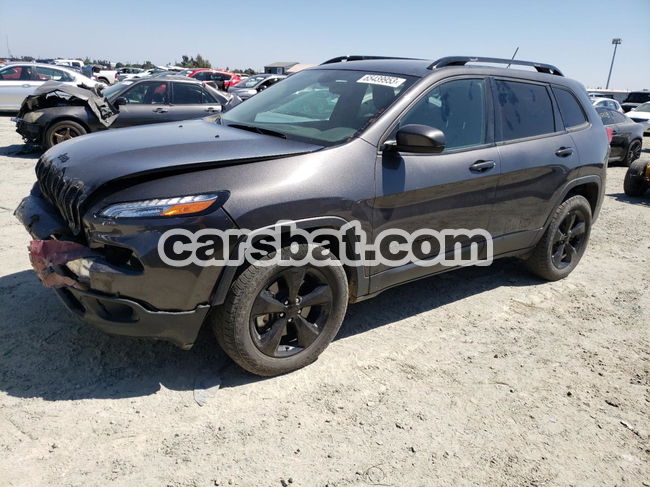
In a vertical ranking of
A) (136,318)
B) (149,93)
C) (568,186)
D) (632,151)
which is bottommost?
(632,151)

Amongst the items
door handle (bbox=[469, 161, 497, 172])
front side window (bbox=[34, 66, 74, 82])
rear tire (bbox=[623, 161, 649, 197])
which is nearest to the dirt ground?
door handle (bbox=[469, 161, 497, 172])

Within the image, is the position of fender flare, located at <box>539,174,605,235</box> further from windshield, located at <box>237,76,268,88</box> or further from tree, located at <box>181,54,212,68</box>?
tree, located at <box>181,54,212,68</box>

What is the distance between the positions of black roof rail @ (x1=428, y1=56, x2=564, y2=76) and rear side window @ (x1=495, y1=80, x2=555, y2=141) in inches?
8.9

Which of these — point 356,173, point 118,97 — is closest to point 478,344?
point 356,173

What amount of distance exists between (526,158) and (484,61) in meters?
0.79

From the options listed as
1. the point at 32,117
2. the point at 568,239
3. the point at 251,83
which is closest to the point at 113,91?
the point at 32,117

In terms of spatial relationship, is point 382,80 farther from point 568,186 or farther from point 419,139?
point 568,186

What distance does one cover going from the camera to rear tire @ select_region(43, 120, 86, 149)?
916 cm

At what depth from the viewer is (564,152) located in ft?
13.8

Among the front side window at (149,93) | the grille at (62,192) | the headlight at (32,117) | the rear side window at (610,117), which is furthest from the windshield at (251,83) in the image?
the grille at (62,192)

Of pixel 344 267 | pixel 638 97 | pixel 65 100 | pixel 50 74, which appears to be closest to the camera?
pixel 344 267

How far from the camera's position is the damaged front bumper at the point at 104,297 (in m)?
2.46

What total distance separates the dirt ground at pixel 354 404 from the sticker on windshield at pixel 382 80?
5.37 ft

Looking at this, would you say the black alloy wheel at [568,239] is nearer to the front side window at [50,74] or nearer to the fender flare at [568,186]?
the fender flare at [568,186]
